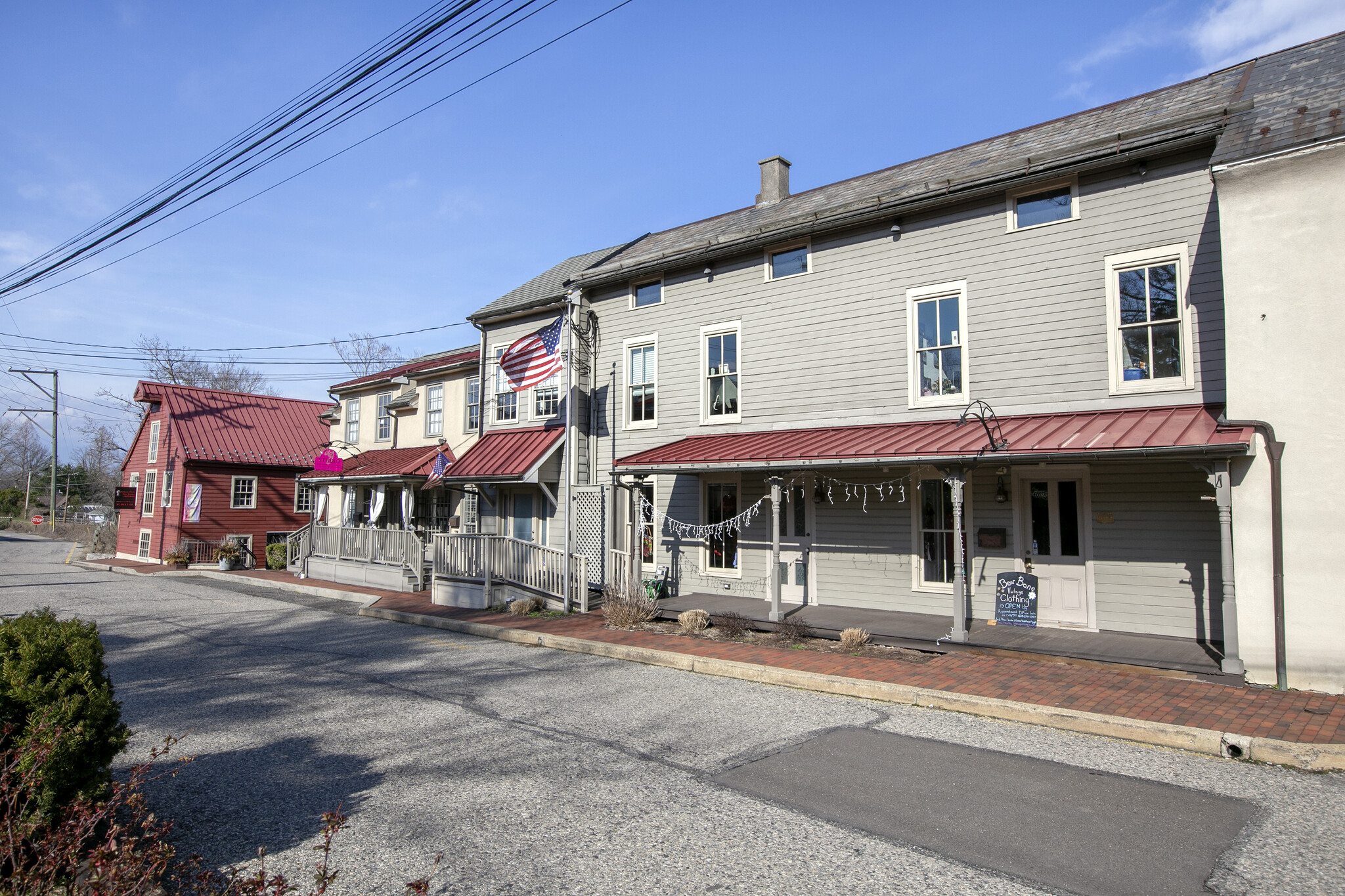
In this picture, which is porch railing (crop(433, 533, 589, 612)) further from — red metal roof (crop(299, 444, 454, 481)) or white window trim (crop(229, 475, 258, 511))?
white window trim (crop(229, 475, 258, 511))

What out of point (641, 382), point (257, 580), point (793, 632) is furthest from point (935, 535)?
point (257, 580)

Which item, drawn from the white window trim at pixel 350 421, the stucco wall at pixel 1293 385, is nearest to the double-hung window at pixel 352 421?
the white window trim at pixel 350 421

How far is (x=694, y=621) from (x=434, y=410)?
1370 centimetres

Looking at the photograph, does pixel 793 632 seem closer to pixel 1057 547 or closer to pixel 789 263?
pixel 1057 547

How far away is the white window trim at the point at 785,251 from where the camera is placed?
46.3 ft

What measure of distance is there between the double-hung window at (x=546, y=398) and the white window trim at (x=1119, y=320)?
11.7 metres

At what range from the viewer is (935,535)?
12.4 metres

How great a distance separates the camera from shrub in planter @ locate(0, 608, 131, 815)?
13.7 ft

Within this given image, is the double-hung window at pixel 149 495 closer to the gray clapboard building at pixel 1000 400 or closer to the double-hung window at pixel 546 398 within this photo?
the double-hung window at pixel 546 398

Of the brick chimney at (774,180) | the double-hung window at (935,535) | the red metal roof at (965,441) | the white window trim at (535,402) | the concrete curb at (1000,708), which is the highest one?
the brick chimney at (774,180)

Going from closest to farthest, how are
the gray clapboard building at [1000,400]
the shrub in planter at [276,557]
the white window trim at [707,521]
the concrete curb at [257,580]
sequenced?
1. the gray clapboard building at [1000,400]
2. the white window trim at [707,521]
3. the concrete curb at [257,580]
4. the shrub in planter at [276,557]

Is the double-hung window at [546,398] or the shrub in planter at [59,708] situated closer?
the shrub in planter at [59,708]

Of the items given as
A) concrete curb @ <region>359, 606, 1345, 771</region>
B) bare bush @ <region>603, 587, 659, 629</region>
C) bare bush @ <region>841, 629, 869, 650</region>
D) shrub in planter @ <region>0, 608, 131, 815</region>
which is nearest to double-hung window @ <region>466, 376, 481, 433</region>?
bare bush @ <region>603, 587, 659, 629</region>

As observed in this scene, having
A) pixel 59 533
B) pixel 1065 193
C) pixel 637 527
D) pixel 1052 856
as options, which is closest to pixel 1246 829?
pixel 1052 856
